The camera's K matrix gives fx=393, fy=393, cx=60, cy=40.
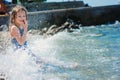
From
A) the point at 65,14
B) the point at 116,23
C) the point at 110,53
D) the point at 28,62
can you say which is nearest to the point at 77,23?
the point at 65,14

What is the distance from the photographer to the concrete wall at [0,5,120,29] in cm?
1629

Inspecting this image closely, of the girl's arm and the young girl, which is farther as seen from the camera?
the girl's arm

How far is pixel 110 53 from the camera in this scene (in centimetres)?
933

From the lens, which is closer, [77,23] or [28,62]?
[28,62]

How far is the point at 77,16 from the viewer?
59.9ft

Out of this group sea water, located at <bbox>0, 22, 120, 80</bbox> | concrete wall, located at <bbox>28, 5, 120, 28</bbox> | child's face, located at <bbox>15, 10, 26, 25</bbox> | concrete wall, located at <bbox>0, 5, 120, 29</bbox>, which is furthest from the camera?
concrete wall, located at <bbox>28, 5, 120, 28</bbox>

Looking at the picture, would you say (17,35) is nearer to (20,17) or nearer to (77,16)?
(20,17)

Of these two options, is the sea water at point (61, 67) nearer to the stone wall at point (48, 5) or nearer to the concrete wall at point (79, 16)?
the concrete wall at point (79, 16)

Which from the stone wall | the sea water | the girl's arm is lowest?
the sea water

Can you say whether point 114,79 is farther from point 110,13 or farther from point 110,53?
point 110,13

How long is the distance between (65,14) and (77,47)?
7310 mm

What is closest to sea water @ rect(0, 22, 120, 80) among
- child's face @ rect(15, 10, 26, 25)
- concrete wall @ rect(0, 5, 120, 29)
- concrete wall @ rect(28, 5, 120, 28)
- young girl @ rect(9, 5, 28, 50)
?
young girl @ rect(9, 5, 28, 50)

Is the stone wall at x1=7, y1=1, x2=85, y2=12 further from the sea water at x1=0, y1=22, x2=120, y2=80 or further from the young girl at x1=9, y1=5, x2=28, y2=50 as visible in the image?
the young girl at x1=9, y1=5, x2=28, y2=50

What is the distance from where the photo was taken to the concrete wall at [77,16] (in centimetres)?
1629
